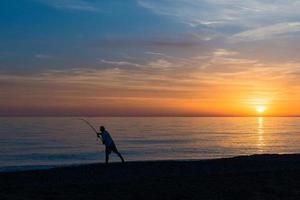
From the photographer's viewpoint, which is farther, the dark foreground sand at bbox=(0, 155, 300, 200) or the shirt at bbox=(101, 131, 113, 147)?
the shirt at bbox=(101, 131, 113, 147)

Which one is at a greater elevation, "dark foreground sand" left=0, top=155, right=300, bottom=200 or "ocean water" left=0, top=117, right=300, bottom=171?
"dark foreground sand" left=0, top=155, right=300, bottom=200

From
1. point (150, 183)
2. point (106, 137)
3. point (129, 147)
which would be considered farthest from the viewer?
point (129, 147)

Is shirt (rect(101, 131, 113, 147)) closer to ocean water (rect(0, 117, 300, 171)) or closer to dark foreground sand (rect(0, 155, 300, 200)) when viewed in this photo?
dark foreground sand (rect(0, 155, 300, 200))

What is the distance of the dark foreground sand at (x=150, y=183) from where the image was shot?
12.1 m

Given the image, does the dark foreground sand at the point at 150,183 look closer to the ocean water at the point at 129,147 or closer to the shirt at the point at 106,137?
the shirt at the point at 106,137

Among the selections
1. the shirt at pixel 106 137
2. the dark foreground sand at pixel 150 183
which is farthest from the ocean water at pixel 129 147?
the dark foreground sand at pixel 150 183

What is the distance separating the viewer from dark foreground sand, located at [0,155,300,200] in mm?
12102

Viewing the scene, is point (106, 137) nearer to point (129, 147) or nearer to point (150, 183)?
point (150, 183)

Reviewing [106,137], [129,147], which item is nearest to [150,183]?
[106,137]

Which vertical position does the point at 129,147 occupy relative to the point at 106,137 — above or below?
below

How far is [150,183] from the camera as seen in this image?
1399 centimetres

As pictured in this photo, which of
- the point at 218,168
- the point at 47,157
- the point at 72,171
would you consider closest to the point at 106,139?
the point at 72,171

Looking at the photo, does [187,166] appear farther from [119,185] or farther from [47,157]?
[47,157]

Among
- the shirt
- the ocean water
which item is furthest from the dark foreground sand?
the ocean water
